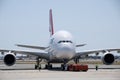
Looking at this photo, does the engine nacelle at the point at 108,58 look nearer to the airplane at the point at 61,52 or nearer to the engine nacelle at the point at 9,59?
the airplane at the point at 61,52

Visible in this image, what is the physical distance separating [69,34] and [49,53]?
13.6 ft

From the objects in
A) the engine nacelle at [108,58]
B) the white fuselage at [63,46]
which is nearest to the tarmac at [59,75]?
the white fuselage at [63,46]

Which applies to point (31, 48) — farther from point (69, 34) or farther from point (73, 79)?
point (73, 79)

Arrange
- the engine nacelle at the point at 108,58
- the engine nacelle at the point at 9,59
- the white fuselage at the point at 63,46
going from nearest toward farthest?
1. the white fuselage at the point at 63,46
2. the engine nacelle at the point at 9,59
3. the engine nacelle at the point at 108,58

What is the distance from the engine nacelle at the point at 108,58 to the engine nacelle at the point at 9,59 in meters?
9.58

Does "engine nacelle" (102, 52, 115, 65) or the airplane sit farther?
"engine nacelle" (102, 52, 115, 65)

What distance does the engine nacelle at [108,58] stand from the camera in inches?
1428

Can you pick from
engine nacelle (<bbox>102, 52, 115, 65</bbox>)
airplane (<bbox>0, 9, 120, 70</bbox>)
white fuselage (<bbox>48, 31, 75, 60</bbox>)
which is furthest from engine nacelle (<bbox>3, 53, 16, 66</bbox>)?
engine nacelle (<bbox>102, 52, 115, 65</bbox>)

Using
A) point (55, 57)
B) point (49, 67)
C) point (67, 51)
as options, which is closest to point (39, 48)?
point (49, 67)

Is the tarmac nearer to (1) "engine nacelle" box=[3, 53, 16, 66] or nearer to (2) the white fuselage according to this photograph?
(2) the white fuselage

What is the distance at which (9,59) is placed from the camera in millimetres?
35344

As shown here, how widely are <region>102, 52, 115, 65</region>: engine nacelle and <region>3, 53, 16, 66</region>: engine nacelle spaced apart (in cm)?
958

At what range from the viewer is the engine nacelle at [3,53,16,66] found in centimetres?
3503

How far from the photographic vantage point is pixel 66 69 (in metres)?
33.0
